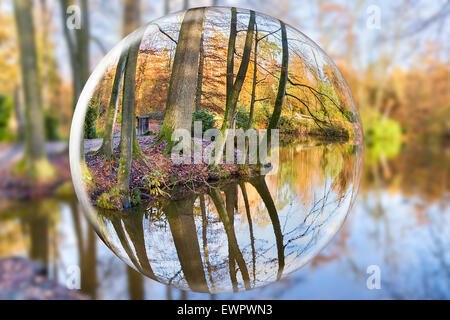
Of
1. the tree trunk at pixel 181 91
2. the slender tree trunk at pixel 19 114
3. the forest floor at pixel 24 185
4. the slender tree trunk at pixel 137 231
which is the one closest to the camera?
the tree trunk at pixel 181 91

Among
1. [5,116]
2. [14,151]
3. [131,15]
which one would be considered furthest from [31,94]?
[5,116]

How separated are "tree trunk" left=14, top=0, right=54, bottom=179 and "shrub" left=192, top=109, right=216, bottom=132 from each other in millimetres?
8826

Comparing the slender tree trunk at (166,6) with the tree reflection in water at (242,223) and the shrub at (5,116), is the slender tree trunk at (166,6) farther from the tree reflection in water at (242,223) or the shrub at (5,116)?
the shrub at (5,116)

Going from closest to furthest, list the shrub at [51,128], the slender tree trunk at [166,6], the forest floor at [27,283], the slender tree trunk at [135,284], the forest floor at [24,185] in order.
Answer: the forest floor at [27,283]
the slender tree trunk at [135,284]
the slender tree trunk at [166,6]
the forest floor at [24,185]
the shrub at [51,128]

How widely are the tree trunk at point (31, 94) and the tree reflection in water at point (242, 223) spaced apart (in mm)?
8540

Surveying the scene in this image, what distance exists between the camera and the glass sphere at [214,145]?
1.09 metres

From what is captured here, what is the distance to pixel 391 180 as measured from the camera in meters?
11.6

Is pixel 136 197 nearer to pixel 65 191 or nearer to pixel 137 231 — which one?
pixel 137 231

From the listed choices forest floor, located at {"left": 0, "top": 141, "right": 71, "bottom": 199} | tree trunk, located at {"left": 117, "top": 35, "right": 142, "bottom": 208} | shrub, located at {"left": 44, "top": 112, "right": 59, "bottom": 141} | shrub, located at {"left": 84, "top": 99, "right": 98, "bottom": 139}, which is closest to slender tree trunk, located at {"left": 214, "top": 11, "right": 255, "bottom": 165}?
tree trunk, located at {"left": 117, "top": 35, "right": 142, "bottom": 208}

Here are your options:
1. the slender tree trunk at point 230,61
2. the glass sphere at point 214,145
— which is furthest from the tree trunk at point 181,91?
the slender tree trunk at point 230,61

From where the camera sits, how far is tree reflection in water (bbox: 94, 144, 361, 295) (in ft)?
3.74

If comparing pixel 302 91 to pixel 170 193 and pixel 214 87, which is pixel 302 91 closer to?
pixel 214 87

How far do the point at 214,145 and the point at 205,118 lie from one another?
0.31 feet

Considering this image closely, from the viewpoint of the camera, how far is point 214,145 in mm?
1086
